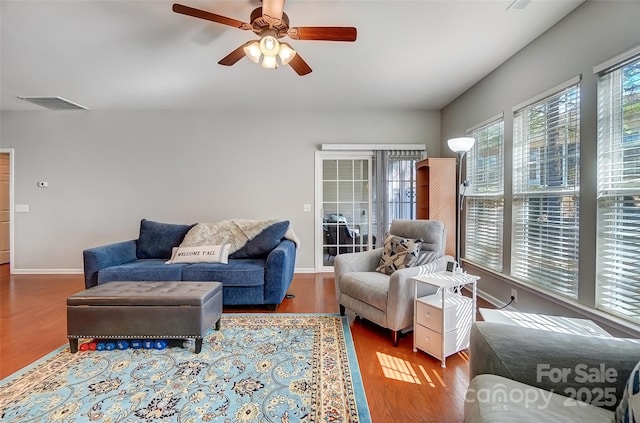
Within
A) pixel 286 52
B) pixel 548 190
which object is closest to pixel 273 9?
pixel 286 52

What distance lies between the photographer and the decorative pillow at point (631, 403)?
820 mm

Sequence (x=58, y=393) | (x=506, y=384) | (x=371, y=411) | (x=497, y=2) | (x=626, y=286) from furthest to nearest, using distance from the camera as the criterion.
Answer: (x=497, y=2)
(x=626, y=286)
(x=58, y=393)
(x=371, y=411)
(x=506, y=384)

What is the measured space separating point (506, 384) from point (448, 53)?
287cm

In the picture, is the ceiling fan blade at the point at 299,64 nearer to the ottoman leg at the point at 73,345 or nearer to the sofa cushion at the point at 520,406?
the sofa cushion at the point at 520,406

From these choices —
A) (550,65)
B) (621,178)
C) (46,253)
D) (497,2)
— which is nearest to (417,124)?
(550,65)

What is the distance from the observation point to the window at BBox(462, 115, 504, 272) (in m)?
3.15

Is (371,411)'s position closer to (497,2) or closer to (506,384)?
(506,384)

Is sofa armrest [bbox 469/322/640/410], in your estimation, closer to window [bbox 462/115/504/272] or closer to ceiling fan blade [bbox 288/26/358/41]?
ceiling fan blade [bbox 288/26/358/41]

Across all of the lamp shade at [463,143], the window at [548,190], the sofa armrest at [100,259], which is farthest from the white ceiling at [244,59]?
the sofa armrest at [100,259]

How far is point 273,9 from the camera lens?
1887 mm

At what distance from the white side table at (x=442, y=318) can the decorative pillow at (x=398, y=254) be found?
324 mm

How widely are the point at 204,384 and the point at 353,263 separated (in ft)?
5.22

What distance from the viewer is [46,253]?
458 cm

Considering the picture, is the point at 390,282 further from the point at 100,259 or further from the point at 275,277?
the point at 100,259
